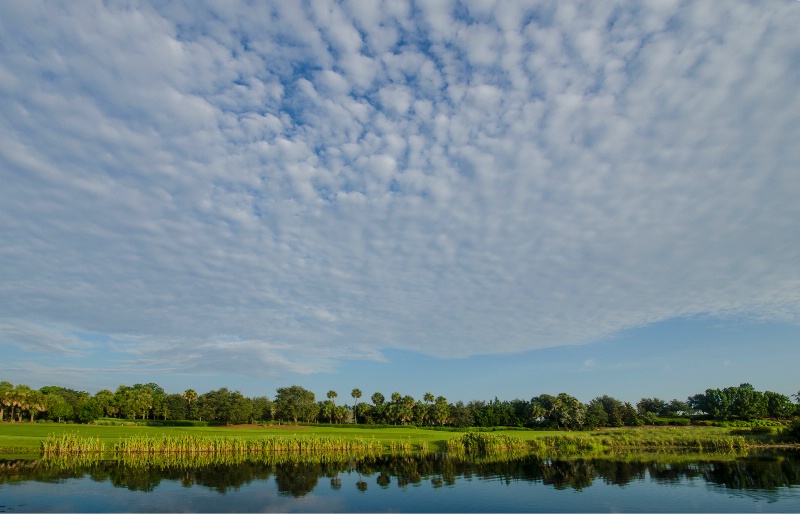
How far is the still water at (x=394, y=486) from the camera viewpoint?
2741 centimetres

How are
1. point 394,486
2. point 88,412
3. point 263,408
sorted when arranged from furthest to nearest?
1. point 263,408
2. point 88,412
3. point 394,486

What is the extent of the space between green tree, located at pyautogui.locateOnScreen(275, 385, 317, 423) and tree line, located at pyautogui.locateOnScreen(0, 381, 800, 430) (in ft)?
0.80

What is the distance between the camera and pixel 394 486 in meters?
34.5

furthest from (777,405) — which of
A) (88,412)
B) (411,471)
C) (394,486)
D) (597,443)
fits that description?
(88,412)

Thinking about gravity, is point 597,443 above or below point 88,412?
below

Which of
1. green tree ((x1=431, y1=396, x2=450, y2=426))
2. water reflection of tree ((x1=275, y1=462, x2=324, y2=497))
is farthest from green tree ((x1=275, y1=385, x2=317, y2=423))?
water reflection of tree ((x1=275, y1=462, x2=324, y2=497))

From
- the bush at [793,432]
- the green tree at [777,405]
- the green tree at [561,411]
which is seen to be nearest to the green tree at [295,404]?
the green tree at [561,411]

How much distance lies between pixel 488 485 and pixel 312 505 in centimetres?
1363

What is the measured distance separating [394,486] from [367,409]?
11447cm

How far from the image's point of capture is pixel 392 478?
38031mm

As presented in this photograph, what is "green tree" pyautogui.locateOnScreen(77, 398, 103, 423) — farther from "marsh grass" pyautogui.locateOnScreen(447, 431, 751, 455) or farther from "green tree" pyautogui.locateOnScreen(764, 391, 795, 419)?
"green tree" pyautogui.locateOnScreen(764, 391, 795, 419)

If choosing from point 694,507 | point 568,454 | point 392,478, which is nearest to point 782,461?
point 568,454

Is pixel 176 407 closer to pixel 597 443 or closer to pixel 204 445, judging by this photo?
pixel 204 445

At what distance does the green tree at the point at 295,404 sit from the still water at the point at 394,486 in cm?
7681
